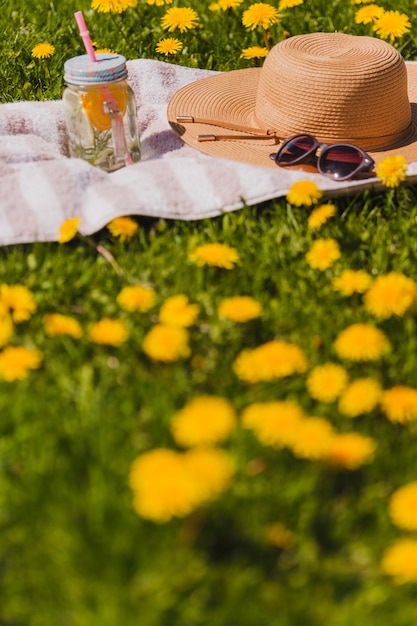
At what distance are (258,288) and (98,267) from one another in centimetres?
37

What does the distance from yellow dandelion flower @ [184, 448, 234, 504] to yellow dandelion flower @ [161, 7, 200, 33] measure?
7.50 feet

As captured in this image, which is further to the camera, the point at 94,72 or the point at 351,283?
the point at 94,72

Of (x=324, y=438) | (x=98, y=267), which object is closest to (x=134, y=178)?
(x=98, y=267)

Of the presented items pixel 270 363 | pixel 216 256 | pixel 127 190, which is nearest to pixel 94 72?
pixel 127 190

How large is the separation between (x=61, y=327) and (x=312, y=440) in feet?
1.97

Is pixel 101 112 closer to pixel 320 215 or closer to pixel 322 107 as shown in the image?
pixel 322 107

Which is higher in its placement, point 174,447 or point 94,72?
point 94,72

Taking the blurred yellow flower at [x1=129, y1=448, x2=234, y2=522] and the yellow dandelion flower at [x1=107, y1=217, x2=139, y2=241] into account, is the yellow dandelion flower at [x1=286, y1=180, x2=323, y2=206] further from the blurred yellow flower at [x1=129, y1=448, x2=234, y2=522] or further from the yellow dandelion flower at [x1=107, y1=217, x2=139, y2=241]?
the blurred yellow flower at [x1=129, y1=448, x2=234, y2=522]

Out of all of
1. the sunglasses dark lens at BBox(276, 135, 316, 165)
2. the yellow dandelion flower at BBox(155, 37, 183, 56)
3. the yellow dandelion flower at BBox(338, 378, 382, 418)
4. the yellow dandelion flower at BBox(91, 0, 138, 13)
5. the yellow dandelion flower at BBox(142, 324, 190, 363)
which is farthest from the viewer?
the yellow dandelion flower at BBox(155, 37, 183, 56)

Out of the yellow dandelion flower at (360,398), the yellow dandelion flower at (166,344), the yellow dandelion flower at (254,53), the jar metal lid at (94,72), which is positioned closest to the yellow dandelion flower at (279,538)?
the yellow dandelion flower at (360,398)

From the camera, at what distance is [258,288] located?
1.87 m

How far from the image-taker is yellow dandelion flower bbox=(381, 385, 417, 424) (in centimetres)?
146

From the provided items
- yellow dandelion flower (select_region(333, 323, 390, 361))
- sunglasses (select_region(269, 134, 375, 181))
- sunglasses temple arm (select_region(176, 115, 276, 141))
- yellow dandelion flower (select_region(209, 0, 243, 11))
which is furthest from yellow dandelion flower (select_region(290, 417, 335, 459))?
yellow dandelion flower (select_region(209, 0, 243, 11))

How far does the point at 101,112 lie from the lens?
246cm
